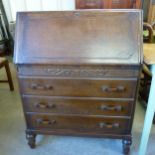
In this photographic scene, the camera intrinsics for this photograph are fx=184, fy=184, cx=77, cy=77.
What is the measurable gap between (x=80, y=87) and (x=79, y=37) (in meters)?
0.34

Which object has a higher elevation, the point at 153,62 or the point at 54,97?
the point at 153,62

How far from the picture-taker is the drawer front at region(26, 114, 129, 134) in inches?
54.7

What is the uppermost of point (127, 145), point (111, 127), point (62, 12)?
point (62, 12)

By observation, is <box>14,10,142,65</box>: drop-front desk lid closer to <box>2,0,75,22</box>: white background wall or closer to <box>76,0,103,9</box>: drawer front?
<box>76,0,103,9</box>: drawer front

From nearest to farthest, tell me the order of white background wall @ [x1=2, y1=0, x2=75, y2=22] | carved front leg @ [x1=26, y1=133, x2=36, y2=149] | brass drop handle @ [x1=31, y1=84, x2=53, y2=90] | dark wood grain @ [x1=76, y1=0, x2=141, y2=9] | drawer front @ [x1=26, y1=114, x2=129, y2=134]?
brass drop handle @ [x1=31, y1=84, x2=53, y2=90]
drawer front @ [x1=26, y1=114, x2=129, y2=134]
carved front leg @ [x1=26, y1=133, x2=36, y2=149]
dark wood grain @ [x1=76, y1=0, x2=141, y2=9]
white background wall @ [x1=2, y1=0, x2=75, y2=22]

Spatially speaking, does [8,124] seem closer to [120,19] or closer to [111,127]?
[111,127]

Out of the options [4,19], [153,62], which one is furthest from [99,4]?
[153,62]

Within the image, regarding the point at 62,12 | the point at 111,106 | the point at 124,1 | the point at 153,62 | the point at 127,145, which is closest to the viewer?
the point at 153,62

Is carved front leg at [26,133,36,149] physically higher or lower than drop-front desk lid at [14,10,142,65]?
lower

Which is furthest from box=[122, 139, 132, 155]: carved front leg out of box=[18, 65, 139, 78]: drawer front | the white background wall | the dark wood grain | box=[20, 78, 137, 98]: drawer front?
the white background wall

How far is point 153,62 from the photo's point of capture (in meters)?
1.07

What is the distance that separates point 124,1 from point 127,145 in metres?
2.44

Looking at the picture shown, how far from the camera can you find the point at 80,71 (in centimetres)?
120

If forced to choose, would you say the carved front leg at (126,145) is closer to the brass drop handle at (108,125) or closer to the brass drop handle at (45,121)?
the brass drop handle at (108,125)
